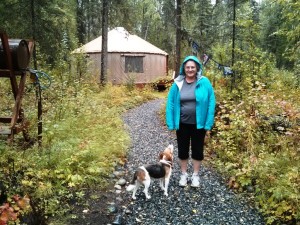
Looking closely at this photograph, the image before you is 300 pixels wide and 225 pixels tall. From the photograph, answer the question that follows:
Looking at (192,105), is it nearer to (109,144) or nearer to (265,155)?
(265,155)

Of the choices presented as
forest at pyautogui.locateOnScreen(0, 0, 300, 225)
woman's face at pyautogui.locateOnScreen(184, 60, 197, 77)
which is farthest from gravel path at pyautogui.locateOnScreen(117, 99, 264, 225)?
woman's face at pyautogui.locateOnScreen(184, 60, 197, 77)

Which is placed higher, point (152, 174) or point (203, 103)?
point (203, 103)

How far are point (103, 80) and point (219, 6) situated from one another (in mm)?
17325

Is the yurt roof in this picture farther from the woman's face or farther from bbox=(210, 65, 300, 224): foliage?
the woman's face

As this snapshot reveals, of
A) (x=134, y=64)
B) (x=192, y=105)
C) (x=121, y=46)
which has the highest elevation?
(x=121, y=46)

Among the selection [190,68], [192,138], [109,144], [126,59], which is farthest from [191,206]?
[126,59]

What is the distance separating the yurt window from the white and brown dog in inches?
568

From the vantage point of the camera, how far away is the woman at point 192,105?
4508 millimetres

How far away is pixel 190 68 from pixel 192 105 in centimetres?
52

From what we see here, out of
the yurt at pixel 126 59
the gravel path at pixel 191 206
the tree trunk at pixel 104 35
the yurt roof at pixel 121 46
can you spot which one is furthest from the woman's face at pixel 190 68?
the yurt roof at pixel 121 46

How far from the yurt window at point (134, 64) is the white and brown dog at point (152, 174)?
1442 centimetres

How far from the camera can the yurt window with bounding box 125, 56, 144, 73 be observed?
19.0m

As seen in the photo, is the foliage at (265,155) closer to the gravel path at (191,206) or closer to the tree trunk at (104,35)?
the gravel path at (191,206)

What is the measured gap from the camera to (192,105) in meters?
4.57
